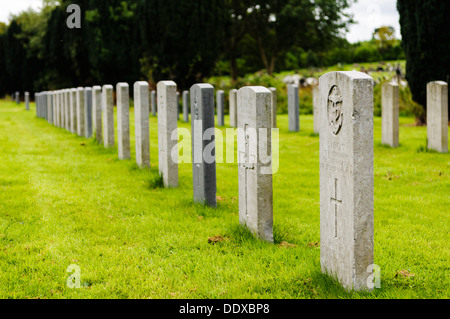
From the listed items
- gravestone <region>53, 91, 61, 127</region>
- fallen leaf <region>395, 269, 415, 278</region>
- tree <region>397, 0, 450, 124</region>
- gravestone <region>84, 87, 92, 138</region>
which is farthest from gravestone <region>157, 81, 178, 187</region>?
gravestone <region>53, 91, 61, 127</region>

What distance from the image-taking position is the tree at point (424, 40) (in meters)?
14.1

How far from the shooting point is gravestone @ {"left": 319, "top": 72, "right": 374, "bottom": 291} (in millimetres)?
3703

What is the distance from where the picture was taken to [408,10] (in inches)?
577

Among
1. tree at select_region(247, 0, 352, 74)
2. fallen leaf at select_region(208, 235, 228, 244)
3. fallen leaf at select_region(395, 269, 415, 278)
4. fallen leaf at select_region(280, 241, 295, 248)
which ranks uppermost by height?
tree at select_region(247, 0, 352, 74)

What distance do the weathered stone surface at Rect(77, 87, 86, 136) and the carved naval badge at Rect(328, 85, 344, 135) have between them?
11.5 metres

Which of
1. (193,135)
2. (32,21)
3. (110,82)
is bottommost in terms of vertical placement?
(193,135)

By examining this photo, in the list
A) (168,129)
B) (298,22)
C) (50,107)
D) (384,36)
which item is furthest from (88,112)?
(384,36)

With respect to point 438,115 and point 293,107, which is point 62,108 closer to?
point 293,107

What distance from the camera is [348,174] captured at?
3791mm

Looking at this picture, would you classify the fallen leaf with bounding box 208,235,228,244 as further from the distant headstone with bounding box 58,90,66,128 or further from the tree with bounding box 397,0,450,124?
the distant headstone with bounding box 58,90,66,128

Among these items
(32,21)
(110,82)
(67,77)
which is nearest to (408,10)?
(110,82)

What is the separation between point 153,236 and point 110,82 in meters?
28.2
